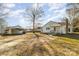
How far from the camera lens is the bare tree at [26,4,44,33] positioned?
51.4 inches

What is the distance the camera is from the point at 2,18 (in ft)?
4.26

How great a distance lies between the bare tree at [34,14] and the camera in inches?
51.4

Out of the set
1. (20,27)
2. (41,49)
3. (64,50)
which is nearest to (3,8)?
(20,27)

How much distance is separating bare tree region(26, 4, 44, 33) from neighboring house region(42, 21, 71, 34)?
8 centimetres

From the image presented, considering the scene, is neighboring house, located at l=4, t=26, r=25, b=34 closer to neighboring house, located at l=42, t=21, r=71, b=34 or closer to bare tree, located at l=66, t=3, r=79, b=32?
neighboring house, located at l=42, t=21, r=71, b=34

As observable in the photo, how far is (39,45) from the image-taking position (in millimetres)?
1293

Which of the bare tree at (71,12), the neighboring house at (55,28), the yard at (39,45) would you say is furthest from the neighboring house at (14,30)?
the bare tree at (71,12)

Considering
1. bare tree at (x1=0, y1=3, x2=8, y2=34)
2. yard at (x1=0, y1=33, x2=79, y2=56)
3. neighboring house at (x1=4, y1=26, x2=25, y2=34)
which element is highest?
bare tree at (x1=0, y1=3, x2=8, y2=34)

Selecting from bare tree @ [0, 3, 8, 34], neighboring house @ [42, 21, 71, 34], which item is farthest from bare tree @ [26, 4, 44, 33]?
bare tree @ [0, 3, 8, 34]

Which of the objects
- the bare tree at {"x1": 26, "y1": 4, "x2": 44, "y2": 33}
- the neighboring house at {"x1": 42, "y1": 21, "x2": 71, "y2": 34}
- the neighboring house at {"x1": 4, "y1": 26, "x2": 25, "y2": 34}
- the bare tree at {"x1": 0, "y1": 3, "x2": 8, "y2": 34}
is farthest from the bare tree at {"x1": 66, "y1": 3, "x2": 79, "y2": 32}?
the bare tree at {"x1": 0, "y1": 3, "x2": 8, "y2": 34}

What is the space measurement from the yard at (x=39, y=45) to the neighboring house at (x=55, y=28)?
41mm

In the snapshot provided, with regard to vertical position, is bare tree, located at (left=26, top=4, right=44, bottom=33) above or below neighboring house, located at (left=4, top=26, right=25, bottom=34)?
above

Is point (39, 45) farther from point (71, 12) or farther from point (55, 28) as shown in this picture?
point (71, 12)

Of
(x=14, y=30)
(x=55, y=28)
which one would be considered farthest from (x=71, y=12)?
(x=14, y=30)
